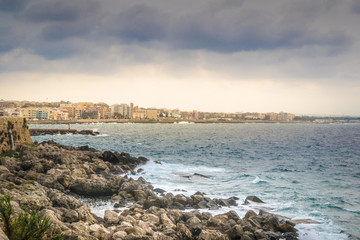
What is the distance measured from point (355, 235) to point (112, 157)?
18.4 m

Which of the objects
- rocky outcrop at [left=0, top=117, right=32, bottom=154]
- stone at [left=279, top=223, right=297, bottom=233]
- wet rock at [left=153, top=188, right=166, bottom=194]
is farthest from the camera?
rocky outcrop at [left=0, top=117, right=32, bottom=154]

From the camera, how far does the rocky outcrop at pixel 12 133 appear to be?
62.3 feet

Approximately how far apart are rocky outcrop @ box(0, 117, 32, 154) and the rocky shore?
16.7 feet

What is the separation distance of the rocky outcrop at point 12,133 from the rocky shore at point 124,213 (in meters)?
5.09

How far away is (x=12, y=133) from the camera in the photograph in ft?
66.4

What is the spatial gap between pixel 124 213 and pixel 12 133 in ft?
48.9

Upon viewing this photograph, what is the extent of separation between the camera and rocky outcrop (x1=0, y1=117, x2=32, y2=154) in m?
19.0

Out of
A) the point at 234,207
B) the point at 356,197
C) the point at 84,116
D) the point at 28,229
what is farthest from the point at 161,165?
the point at 84,116

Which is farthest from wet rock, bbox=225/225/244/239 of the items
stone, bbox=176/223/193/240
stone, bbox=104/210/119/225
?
stone, bbox=104/210/119/225

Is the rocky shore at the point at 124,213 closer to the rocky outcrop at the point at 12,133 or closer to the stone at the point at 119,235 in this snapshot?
the stone at the point at 119,235

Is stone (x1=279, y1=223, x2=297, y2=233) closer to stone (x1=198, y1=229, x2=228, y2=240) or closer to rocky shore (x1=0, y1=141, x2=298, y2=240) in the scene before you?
rocky shore (x1=0, y1=141, x2=298, y2=240)

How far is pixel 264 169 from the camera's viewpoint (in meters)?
24.7

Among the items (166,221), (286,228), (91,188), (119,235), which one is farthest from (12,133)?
(286,228)

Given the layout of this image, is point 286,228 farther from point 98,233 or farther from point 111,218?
point 98,233
